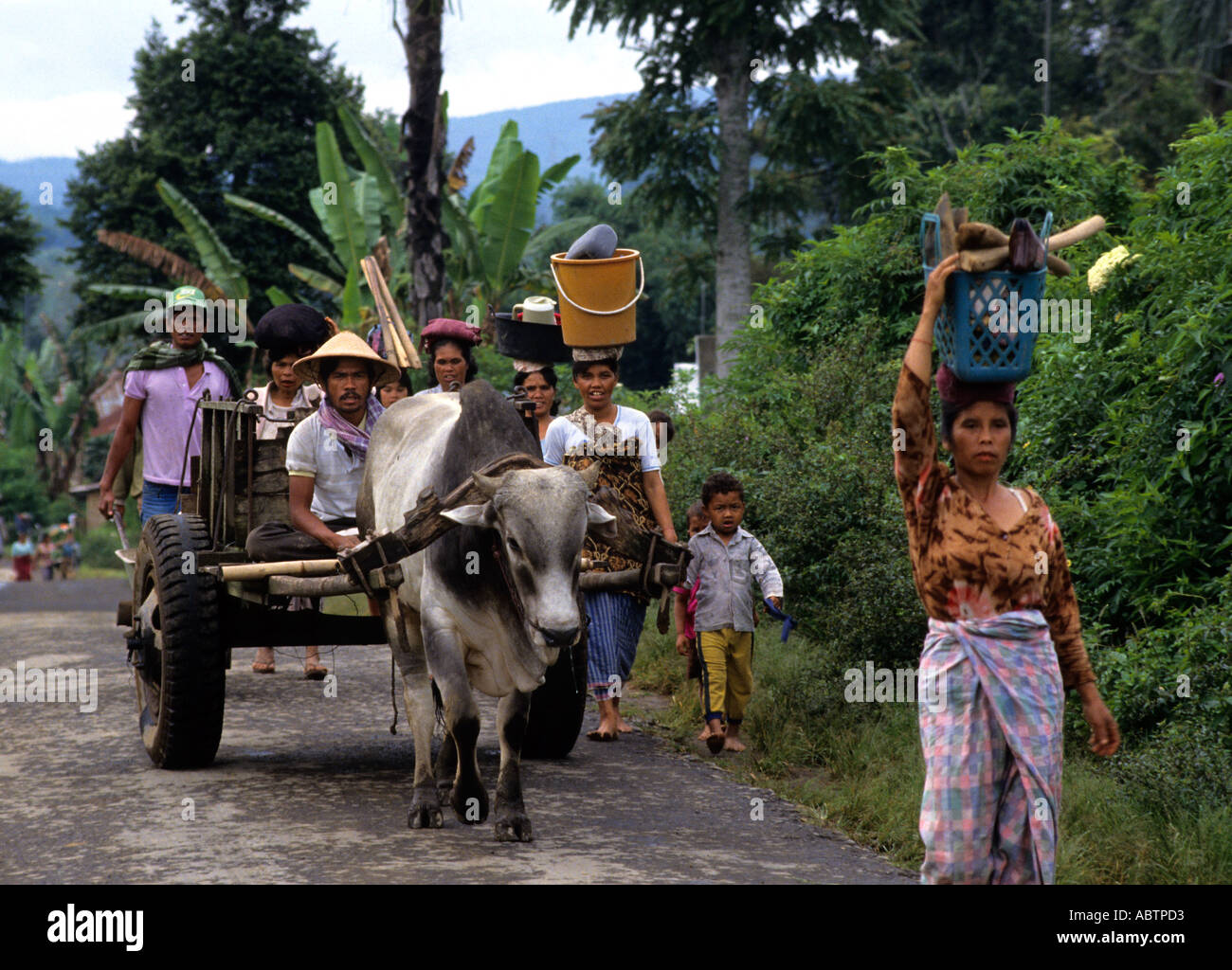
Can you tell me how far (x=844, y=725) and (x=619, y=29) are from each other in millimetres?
19970

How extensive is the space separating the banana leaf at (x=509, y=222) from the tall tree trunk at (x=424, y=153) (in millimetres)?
2511

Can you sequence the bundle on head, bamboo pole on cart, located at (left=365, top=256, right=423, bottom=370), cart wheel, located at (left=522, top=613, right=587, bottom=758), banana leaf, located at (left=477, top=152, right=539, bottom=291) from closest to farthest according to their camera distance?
cart wheel, located at (left=522, top=613, right=587, bottom=758) < bamboo pole on cart, located at (left=365, top=256, right=423, bottom=370) < the bundle on head < banana leaf, located at (left=477, top=152, right=539, bottom=291)

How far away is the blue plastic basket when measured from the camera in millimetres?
3977

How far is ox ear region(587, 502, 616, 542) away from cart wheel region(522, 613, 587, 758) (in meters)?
1.37

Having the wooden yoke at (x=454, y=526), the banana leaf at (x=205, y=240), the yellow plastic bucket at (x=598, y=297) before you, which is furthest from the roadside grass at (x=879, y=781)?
the banana leaf at (x=205, y=240)

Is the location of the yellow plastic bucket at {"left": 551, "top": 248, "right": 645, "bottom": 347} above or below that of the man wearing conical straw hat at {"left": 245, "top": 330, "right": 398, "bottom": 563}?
above

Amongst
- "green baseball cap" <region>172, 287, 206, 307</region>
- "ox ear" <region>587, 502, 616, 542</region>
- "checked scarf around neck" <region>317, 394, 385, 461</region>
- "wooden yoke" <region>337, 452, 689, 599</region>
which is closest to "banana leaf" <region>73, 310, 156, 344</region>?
"green baseball cap" <region>172, 287, 206, 307</region>

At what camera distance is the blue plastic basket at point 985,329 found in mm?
3977

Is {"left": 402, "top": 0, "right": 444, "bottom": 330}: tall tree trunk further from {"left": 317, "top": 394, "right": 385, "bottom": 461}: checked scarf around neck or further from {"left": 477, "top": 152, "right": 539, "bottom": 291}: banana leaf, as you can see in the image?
{"left": 317, "top": 394, "right": 385, "bottom": 461}: checked scarf around neck

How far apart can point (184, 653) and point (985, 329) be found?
14.4 ft

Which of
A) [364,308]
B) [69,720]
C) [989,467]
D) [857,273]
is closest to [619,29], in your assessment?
[364,308]

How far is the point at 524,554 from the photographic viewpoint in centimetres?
553
